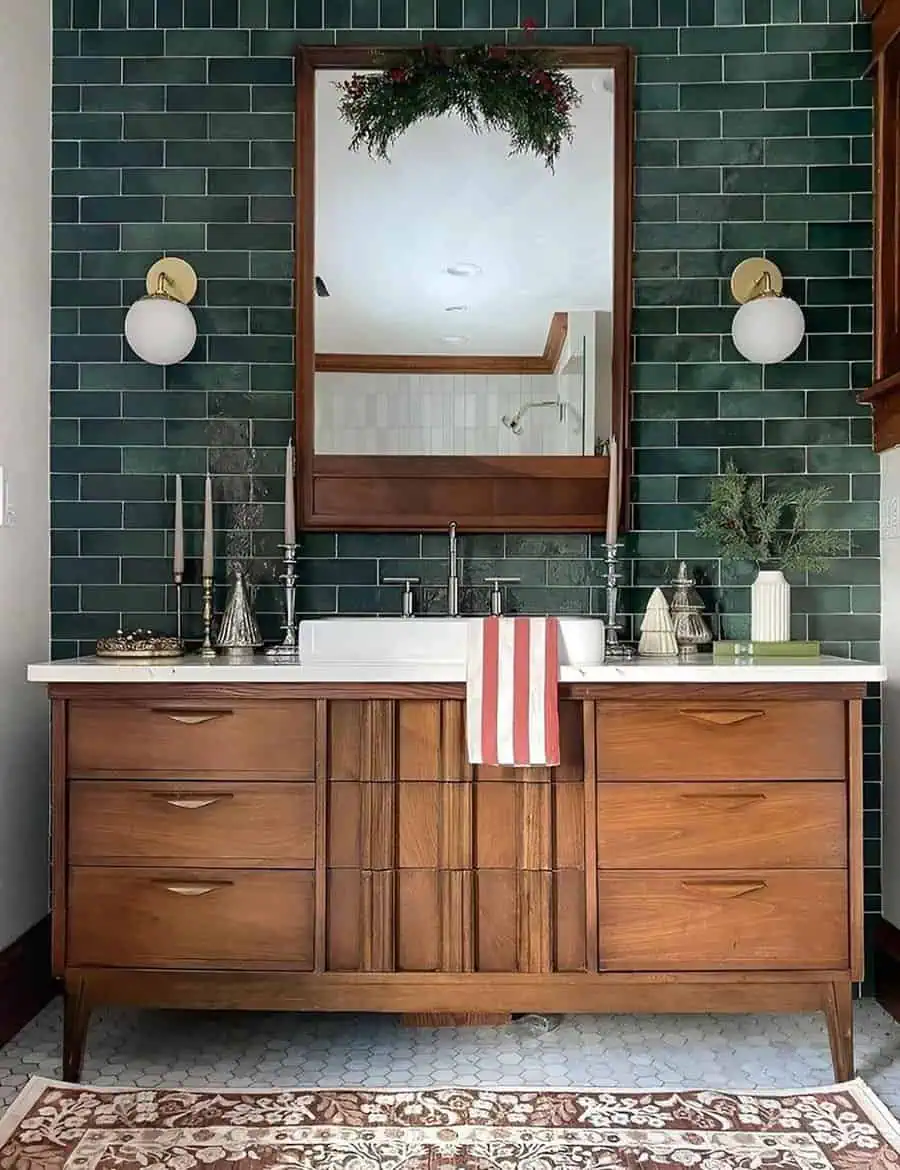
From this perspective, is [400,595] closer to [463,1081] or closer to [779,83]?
[463,1081]

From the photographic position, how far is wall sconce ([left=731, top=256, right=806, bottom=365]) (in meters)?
2.85

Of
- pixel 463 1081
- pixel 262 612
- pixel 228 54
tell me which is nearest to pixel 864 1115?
pixel 463 1081

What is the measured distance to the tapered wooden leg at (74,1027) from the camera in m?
2.40

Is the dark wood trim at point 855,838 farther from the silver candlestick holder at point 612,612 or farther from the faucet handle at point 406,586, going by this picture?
the faucet handle at point 406,586

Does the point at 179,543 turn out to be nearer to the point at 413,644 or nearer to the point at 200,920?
the point at 413,644

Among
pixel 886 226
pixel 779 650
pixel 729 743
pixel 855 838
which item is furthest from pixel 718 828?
pixel 886 226

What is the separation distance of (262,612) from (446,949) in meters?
1.08

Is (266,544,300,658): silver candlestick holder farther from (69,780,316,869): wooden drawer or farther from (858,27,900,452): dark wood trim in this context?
(858,27,900,452): dark wood trim

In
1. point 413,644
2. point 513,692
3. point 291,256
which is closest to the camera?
point 513,692

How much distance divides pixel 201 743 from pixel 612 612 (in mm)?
1121

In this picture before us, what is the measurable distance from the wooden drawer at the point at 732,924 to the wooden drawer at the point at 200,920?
0.68 meters

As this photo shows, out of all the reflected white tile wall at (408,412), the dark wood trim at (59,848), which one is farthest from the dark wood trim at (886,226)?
the dark wood trim at (59,848)

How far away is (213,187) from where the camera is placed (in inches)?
117

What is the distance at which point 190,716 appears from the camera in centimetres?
241
